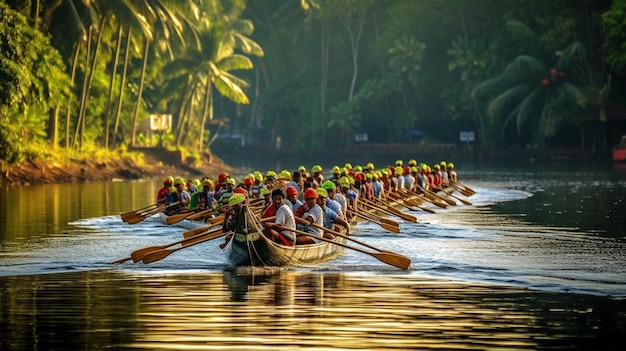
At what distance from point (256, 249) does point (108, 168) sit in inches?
1651

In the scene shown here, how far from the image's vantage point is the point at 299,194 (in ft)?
91.0

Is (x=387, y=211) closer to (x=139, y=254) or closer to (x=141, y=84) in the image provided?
(x=139, y=254)

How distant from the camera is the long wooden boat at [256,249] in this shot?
2039 centimetres

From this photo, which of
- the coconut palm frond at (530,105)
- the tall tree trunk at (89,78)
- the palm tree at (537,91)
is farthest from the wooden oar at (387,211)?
the coconut palm frond at (530,105)

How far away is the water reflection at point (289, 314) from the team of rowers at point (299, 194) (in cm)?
154

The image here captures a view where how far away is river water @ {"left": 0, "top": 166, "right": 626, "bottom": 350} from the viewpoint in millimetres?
14695

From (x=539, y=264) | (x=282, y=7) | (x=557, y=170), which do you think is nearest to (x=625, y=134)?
(x=557, y=170)

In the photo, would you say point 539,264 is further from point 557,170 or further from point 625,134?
point 625,134

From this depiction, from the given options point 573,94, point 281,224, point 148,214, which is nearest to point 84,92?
point 148,214

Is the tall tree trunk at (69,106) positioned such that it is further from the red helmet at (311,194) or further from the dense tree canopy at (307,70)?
the red helmet at (311,194)

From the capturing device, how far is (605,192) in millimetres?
46750

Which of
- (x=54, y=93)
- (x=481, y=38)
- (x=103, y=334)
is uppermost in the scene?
(x=481, y=38)

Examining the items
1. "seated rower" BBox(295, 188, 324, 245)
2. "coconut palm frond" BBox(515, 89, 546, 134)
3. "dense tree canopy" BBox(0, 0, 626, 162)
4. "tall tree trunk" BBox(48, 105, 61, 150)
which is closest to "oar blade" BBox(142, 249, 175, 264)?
"seated rower" BBox(295, 188, 324, 245)

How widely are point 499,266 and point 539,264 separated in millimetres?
832
